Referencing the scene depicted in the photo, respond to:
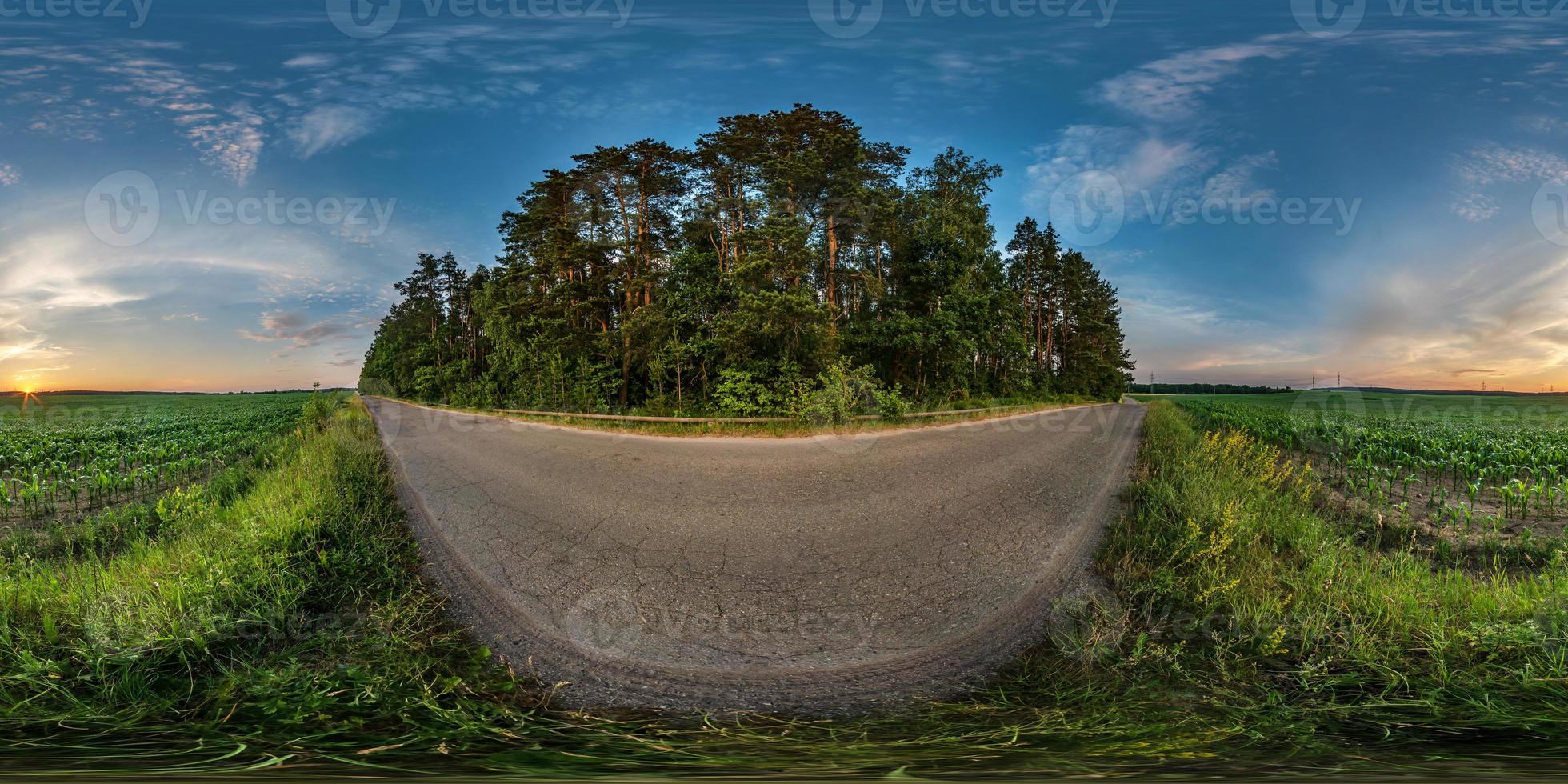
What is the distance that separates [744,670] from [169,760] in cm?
200

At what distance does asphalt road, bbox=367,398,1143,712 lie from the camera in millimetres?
2643

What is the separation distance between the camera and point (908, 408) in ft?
52.2

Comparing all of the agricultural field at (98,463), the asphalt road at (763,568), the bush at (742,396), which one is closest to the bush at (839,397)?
the bush at (742,396)

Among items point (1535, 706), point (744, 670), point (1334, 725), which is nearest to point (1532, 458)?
point (1535, 706)

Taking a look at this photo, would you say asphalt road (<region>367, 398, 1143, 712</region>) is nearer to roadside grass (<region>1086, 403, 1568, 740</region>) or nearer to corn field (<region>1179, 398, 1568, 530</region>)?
roadside grass (<region>1086, 403, 1568, 740</region>)

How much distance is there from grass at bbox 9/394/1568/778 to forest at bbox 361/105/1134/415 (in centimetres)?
1034

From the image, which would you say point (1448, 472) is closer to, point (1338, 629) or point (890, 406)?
point (1338, 629)

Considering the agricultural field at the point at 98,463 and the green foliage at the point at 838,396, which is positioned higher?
the green foliage at the point at 838,396

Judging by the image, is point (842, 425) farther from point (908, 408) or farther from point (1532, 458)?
point (1532, 458)

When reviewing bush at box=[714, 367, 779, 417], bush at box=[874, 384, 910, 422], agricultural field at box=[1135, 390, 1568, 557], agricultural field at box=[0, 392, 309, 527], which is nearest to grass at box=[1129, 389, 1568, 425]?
agricultural field at box=[1135, 390, 1568, 557]

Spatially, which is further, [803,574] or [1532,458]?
[1532,458]

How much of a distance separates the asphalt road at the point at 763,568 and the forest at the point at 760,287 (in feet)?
22.9

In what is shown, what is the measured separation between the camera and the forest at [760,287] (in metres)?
A: 15.1

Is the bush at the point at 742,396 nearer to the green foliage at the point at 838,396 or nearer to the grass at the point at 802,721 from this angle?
the green foliage at the point at 838,396
